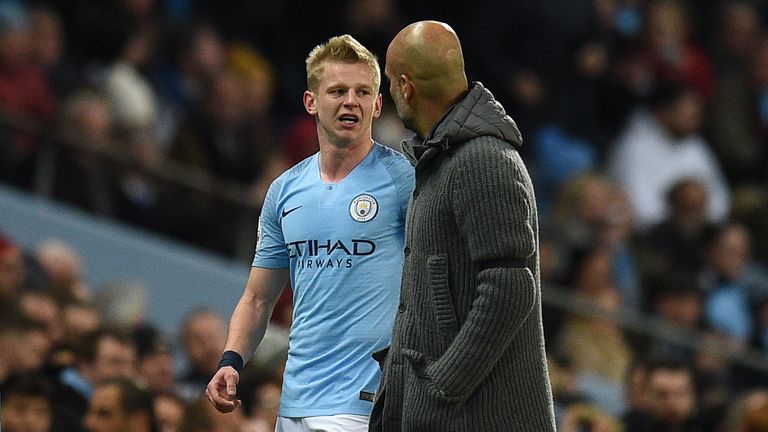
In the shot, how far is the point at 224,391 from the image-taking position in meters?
4.73

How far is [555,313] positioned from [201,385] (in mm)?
2230

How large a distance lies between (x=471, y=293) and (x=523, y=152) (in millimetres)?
8027

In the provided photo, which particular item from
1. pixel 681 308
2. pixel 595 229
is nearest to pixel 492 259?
pixel 681 308

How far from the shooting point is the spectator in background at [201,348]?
7.95 meters

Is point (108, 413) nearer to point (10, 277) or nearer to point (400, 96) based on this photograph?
point (10, 277)

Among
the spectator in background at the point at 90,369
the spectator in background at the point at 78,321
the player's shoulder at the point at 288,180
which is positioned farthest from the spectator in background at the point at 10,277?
the player's shoulder at the point at 288,180

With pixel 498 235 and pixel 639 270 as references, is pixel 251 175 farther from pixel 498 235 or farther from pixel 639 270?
pixel 498 235

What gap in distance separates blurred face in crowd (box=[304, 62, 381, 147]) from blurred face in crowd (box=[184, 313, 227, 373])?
3.31 metres

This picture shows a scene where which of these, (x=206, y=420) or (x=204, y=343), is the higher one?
(x=204, y=343)

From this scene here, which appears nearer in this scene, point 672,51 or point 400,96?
point 400,96

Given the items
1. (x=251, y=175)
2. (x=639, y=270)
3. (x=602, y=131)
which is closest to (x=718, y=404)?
(x=639, y=270)

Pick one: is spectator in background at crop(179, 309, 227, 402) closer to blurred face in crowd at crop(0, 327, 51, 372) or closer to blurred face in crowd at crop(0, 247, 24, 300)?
blurred face in crowd at crop(0, 327, 51, 372)

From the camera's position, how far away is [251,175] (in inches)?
387

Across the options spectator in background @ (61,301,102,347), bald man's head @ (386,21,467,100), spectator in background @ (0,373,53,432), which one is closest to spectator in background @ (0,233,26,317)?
spectator in background @ (61,301,102,347)
